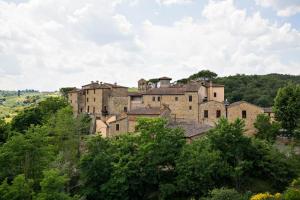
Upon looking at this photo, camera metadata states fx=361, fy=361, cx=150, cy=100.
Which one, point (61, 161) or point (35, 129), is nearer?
point (35, 129)

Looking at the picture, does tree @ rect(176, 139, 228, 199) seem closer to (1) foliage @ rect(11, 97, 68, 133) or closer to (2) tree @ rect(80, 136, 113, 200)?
(2) tree @ rect(80, 136, 113, 200)

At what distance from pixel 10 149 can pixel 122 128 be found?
70.9 ft

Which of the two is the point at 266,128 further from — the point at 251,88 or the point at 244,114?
the point at 251,88

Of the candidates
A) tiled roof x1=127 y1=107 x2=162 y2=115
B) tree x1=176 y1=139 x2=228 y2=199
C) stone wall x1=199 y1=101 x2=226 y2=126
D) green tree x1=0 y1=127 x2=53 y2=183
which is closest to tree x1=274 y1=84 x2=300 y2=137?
stone wall x1=199 y1=101 x2=226 y2=126

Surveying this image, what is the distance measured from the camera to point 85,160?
115 feet

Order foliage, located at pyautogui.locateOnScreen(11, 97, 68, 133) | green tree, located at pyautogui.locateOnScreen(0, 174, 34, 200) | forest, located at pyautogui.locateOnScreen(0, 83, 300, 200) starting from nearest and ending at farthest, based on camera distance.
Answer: green tree, located at pyautogui.locateOnScreen(0, 174, 34, 200)
forest, located at pyautogui.locateOnScreen(0, 83, 300, 200)
foliage, located at pyautogui.locateOnScreen(11, 97, 68, 133)

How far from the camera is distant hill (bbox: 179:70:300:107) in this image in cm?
8894

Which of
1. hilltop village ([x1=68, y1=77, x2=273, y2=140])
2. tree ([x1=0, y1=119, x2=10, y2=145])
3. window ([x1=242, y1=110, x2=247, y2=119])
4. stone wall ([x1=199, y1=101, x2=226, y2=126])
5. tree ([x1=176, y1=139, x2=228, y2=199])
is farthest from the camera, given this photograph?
stone wall ([x1=199, y1=101, x2=226, y2=126])

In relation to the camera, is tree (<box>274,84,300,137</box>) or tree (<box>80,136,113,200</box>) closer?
tree (<box>80,136,113,200</box>)

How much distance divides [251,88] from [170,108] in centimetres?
5104

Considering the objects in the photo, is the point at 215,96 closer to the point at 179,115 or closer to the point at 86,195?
the point at 179,115

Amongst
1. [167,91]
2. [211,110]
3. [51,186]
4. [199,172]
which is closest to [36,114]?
[167,91]

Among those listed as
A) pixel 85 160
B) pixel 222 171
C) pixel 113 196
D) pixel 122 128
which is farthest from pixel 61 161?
pixel 222 171

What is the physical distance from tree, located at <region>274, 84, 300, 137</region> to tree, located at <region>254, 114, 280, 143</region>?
1.57 m
